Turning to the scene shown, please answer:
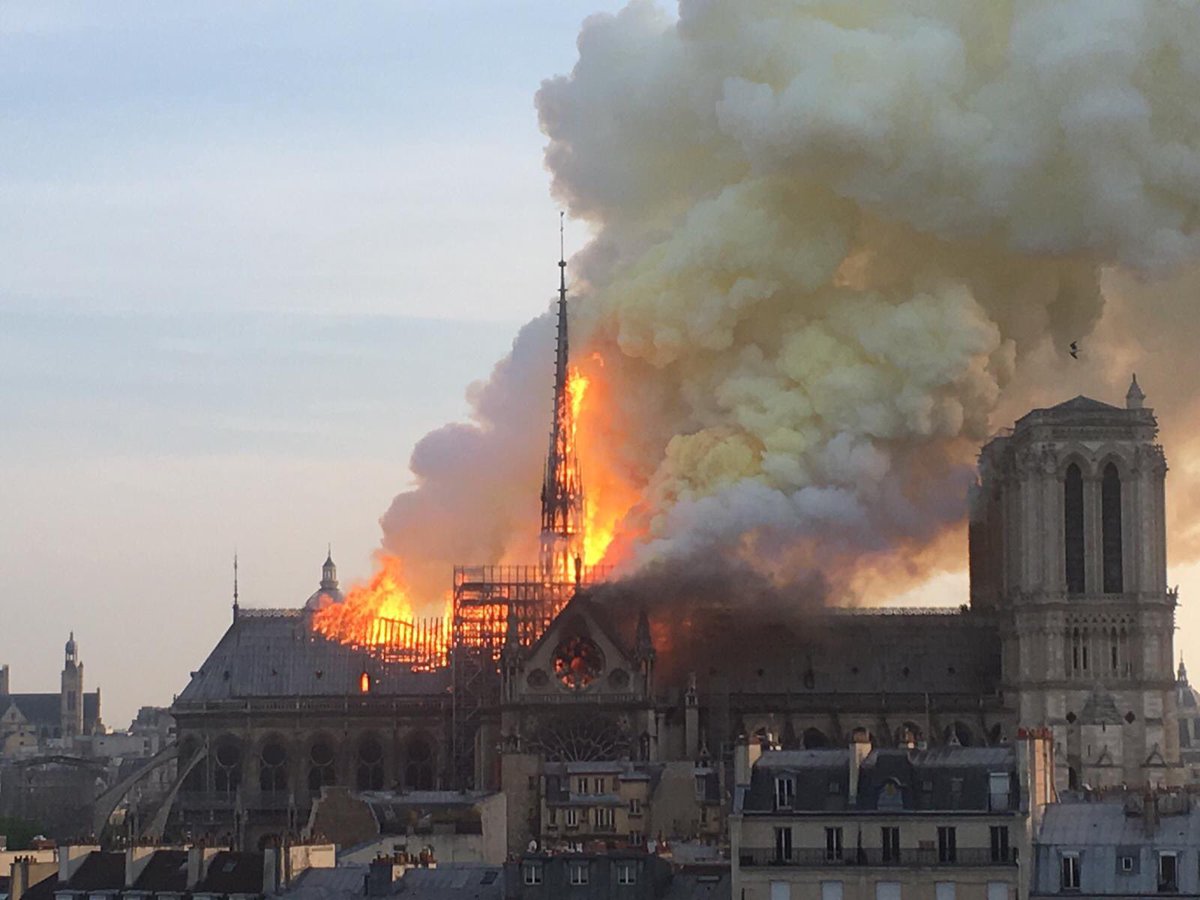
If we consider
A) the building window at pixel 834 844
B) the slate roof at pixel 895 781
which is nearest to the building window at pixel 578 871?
the slate roof at pixel 895 781

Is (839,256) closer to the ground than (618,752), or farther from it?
farther from it

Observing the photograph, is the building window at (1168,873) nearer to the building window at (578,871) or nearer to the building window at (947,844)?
the building window at (947,844)

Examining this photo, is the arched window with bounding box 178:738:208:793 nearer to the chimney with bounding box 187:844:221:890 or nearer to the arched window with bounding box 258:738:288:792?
the arched window with bounding box 258:738:288:792

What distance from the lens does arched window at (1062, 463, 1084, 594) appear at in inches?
5807

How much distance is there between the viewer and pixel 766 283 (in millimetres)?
137625

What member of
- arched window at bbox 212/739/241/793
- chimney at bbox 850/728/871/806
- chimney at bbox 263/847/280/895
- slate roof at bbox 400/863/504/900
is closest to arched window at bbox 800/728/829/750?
arched window at bbox 212/739/241/793

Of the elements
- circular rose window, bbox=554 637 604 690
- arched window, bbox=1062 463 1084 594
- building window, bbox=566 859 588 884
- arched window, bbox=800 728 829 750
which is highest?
arched window, bbox=1062 463 1084 594

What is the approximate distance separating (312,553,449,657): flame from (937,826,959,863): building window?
246 feet

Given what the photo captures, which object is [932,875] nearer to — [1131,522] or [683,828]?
[683,828]

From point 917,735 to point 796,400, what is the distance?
17.7m

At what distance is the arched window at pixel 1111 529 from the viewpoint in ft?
484

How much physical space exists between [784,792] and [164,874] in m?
17.5

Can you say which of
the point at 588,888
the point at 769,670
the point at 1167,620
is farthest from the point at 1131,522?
the point at 588,888

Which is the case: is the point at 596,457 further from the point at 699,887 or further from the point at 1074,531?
the point at 699,887
